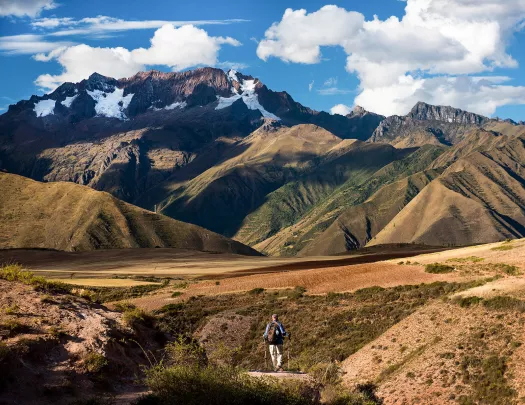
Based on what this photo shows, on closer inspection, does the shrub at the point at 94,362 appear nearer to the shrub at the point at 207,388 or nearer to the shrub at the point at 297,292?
the shrub at the point at 207,388

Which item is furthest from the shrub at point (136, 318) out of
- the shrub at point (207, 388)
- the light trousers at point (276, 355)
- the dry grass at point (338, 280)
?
the dry grass at point (338, 280)

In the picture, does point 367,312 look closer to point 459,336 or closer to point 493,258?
point 459,336

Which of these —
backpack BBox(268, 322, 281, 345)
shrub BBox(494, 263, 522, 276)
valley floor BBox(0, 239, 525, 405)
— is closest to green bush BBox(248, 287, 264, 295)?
valley floor BBox(0, 239, 525, 405)

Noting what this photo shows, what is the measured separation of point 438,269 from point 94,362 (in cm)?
4849

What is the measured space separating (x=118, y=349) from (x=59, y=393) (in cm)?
356

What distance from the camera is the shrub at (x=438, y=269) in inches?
2431

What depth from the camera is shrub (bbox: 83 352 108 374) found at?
19.5 metres

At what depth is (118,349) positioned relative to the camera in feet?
70.2

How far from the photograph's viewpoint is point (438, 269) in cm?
6266

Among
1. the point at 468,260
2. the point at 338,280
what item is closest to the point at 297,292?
the point at 338,280

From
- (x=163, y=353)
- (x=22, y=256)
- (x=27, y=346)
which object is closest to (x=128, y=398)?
(x=27, y=346)

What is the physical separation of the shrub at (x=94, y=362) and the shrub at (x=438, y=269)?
155 ft

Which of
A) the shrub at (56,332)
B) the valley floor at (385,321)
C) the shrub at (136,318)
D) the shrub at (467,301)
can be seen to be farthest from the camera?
the shrub at (467,301)

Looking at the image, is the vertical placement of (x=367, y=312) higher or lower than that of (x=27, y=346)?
lower
